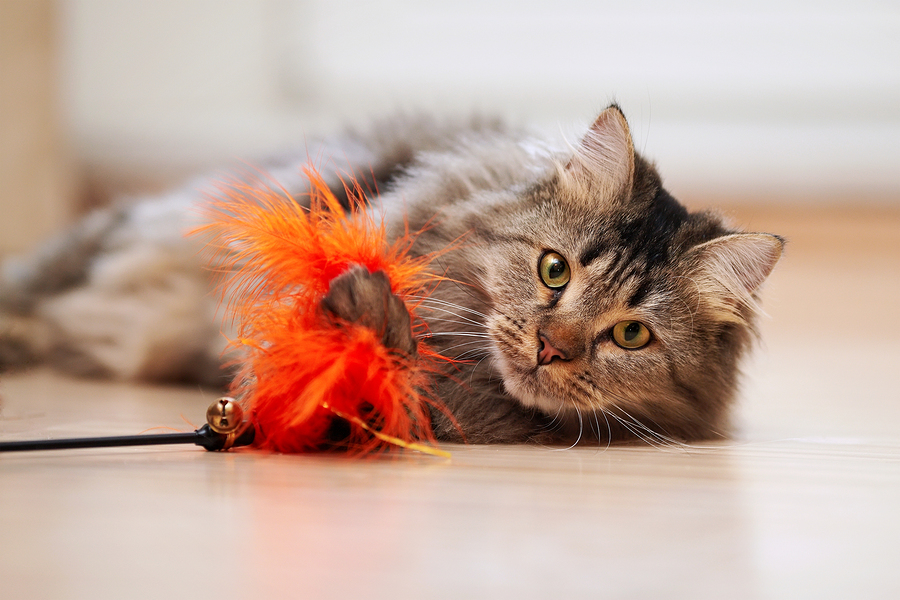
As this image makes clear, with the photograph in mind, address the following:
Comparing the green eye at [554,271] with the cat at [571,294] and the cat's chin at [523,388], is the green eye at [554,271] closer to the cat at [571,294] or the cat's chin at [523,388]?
the cat at [571,294]

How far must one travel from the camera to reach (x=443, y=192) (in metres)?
1.45

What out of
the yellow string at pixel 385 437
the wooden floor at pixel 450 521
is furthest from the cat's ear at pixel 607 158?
the yellow string at pixel 385 437

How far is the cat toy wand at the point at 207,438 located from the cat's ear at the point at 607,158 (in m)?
0.70

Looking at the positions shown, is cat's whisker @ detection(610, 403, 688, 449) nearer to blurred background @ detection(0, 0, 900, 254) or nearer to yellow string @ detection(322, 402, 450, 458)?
yellow string @ detection(322, 402, 450, 458)

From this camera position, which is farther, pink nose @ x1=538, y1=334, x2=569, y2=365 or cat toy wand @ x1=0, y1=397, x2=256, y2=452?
pink nose @ x1=538, y1=334, x2=569, y2=365

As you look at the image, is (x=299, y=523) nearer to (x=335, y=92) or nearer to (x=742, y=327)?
(x=742, y=327)

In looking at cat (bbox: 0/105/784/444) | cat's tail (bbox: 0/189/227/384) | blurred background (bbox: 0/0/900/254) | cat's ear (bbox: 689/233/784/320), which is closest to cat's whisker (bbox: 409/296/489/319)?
cat (bbox: 0/105/784/444)

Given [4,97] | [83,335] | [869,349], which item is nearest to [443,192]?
[83,335]

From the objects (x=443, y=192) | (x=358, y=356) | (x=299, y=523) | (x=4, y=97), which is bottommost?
(x=299, y=523)

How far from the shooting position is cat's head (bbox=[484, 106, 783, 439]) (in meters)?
1.16

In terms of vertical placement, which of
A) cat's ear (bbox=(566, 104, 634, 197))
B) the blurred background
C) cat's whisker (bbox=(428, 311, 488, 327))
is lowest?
cat's whisker (bbox=(428, 311, 488, 327))

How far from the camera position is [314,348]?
0.94m

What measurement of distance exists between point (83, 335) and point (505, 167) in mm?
1113

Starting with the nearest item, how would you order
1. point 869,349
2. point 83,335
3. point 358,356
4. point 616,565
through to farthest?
point 616,565, point 358,356, point 83,335, point 869,349
